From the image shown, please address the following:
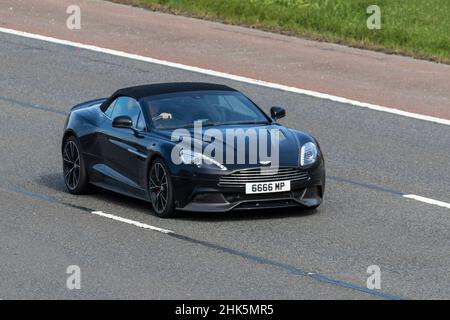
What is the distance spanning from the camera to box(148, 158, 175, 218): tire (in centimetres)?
1681

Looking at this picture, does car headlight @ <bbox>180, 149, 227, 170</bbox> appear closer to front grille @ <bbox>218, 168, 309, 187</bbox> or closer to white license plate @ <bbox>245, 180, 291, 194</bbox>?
front grille @ <bbox>218, 168, 309, 187</bbox>

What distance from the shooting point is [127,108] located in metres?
18.5

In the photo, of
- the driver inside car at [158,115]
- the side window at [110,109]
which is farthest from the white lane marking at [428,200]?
the side window at [110,109]

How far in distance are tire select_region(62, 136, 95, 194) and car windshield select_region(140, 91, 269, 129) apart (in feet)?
3.97

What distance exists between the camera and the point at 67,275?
1445 cm

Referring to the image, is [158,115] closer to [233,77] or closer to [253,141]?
[253,141]

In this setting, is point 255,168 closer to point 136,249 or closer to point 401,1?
point 136,249

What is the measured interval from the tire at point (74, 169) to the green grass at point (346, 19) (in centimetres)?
1014

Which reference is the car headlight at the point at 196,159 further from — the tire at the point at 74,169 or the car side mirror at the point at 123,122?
the tire at the point at 74,169

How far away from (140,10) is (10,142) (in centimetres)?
1002

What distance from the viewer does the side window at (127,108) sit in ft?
59.7

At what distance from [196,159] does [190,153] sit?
115 mm

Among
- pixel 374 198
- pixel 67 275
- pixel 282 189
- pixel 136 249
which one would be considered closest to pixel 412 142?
pixel 374 198

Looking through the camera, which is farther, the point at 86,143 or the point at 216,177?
the point at 86,143
